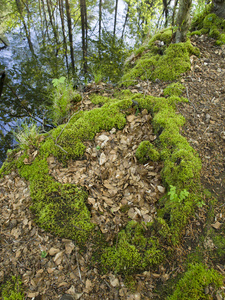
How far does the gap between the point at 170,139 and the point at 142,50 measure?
3942mm

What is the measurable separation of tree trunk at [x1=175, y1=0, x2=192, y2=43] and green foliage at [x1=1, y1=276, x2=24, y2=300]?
18.8 feet

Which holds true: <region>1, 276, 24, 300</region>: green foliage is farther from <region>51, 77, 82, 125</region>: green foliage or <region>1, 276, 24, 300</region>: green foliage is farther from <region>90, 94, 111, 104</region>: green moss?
<region>90, 94, 111, 104</region>: green moss

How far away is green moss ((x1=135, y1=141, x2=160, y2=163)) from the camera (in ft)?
10.0

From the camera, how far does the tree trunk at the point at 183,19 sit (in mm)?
4112

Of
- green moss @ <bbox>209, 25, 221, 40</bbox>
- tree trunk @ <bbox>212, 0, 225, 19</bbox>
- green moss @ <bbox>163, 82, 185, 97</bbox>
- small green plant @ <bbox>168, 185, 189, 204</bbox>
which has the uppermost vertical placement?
tree trunk @ <bbox>212, 0, 225, 19</bbox>

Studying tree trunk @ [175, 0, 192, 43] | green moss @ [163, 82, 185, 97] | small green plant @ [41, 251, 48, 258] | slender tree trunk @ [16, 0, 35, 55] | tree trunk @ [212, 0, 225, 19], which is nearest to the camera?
small green plant @ [41, 251, 48, 258]

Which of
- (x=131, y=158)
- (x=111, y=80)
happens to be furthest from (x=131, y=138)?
(x=111, y=80)

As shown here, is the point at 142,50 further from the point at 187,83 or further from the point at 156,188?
the point at 156,188

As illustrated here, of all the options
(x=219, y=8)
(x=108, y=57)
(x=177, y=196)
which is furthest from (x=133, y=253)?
(x=108, y=57)

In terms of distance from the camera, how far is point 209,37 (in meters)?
5.23

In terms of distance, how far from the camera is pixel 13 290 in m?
2.12

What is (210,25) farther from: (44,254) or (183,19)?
(44,254)

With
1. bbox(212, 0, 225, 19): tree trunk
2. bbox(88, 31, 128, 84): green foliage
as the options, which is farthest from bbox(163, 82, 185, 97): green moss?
bbox(212, 0, 225, 19): tree trunk

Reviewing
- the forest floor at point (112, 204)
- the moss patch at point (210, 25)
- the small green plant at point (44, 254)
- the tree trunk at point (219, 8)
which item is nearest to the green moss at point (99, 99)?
the forest floor at point (112, 204)
